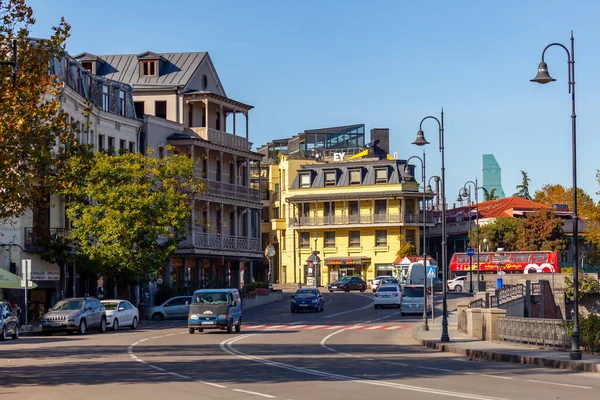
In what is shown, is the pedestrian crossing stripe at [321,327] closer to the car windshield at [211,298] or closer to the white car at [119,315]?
the car windshield at [211,298]

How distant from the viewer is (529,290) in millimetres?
60781

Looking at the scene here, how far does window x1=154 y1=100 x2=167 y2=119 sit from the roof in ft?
4.51

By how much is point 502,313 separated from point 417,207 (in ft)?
251

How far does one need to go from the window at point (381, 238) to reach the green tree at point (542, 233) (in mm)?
14374

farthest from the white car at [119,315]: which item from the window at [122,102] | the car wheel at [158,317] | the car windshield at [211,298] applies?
the window at [122,102]

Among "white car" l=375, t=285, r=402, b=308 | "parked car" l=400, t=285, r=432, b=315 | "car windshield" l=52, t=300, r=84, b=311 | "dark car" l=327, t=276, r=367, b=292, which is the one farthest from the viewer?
"dark car" l=327, t=276, r=367, b=292

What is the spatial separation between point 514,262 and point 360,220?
22.8 metres

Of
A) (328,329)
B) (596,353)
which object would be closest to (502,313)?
(596,353)

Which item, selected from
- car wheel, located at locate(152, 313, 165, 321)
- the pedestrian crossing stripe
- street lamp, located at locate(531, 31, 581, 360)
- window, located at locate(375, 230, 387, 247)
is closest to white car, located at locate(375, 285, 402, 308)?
car wheel, located at locate(152, 313, 165, 321)

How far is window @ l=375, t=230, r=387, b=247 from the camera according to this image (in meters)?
112

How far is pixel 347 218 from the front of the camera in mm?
112688

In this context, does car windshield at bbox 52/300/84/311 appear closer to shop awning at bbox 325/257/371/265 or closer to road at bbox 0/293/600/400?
road at bbox 0/293/600/400

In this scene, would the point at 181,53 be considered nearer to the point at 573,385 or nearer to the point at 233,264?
the point at 233,264

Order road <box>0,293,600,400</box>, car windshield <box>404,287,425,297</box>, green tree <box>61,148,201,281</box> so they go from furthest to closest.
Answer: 1. car windshield <box>404,287,425,297</box>
2. green tree <box>61,148,201,281</box>
3. road <box>0,293,600,400</box>
